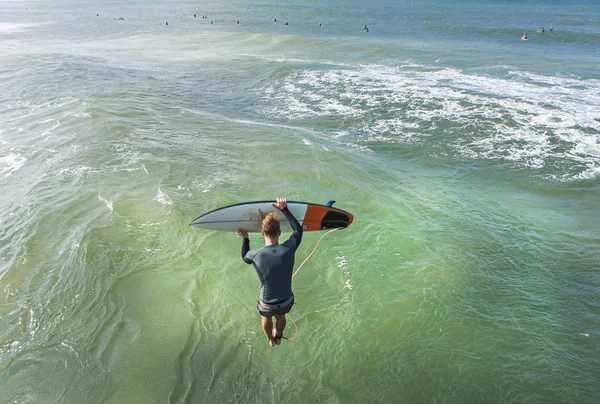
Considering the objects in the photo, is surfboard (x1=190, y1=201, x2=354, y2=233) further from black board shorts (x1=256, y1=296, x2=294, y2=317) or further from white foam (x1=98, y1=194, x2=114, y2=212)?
white foam (x1=98, y1=194, x2=114, y2=212)

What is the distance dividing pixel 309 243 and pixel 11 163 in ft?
41.1

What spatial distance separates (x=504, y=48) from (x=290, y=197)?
42.9m

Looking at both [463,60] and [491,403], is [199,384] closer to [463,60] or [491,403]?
[491,403]

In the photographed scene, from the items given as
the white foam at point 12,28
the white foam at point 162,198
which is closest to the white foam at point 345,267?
the white foam at point 162,198

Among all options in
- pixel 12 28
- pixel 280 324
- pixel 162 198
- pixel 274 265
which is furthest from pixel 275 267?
pixel 12 28

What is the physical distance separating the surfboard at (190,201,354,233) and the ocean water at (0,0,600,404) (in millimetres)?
1703

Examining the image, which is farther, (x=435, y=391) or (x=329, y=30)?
(x=329, y=30)

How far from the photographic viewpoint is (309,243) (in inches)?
421

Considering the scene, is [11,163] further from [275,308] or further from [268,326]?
[275,308]

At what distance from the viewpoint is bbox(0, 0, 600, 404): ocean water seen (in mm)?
6971

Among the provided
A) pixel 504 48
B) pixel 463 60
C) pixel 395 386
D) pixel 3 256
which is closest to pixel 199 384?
pixel 395 386

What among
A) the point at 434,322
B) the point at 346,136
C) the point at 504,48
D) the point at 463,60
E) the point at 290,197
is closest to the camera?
the point at 434,322

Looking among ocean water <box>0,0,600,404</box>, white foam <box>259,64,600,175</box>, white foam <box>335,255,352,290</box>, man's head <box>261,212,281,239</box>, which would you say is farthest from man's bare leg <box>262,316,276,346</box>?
white foam <box>259,64,600,175</box>

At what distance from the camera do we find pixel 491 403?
6.57 metres
